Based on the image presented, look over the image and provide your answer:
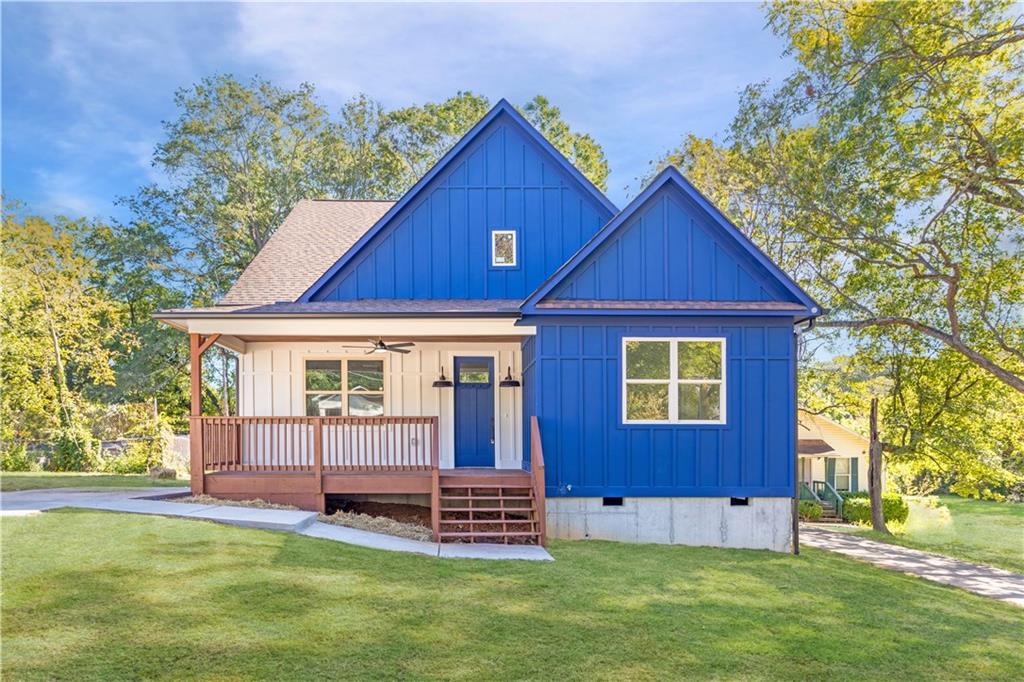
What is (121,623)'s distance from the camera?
5285 millimetres

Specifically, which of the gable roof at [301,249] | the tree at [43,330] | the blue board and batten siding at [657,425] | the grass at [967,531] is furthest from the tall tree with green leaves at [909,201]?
the tree at [43,330]

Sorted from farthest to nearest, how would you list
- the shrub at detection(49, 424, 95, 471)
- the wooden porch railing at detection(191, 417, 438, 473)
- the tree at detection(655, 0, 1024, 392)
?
the shrub at detection(49, 424, 95, 471)
the tree at detection(655, 0, 1024, 392)
the wooden porch railing at detection(191, 417, 438, 473)

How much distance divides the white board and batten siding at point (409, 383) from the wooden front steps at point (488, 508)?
1.66 meters

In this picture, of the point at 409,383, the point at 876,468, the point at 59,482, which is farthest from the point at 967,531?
the point at 59,482

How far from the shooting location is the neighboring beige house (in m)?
26.3

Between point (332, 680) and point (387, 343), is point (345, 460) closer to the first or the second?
point (387, 343)

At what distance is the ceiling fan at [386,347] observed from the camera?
41.0 feet

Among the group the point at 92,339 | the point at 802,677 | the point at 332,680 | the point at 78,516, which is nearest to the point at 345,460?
the point at 78,516

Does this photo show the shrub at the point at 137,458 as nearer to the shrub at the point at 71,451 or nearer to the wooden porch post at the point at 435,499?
the shrub at the point at 71,451

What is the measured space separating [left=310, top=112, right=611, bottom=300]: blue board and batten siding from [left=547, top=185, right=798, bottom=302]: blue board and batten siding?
256 cm

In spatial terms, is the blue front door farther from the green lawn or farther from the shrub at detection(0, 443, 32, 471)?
the shrub at detection(0, 443, 32, 471)

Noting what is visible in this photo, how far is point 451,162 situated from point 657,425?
6.38 m

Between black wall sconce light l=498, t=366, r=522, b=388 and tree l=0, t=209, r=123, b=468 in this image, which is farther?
tree l=0, t=209, r=123, b=468

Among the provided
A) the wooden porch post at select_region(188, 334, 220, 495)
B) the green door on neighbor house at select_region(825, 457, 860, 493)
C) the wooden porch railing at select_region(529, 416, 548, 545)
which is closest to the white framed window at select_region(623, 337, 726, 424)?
the wooden porch railing at select_region(529, 416, 548, 545)
